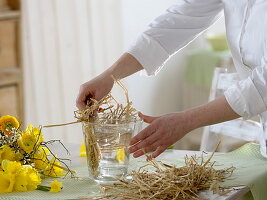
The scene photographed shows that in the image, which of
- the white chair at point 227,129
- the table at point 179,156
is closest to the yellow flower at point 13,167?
the table at point 179,156

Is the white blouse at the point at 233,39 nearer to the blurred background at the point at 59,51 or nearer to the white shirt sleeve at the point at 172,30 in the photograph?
A: the white shirt sleeve at the point at 172,30

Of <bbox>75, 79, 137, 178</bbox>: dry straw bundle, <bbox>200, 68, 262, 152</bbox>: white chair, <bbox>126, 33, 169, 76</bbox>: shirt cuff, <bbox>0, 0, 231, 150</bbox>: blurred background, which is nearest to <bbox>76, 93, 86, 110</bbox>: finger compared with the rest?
<bbox>75, 79, 137, 178</bbox>: dry straw bundle

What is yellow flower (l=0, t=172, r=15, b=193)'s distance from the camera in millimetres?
1691

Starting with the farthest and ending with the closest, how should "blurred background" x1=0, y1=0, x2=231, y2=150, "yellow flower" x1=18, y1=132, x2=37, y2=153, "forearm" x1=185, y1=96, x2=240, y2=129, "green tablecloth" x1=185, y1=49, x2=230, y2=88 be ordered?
"green tablecloth" x1=185, y1=49, x2=230, y2=88, "blurred background" x1=0, y1=0, x2=231, y2=150, "yellow flower" x1=18, y1=132, x2=37, y2=153, "forearm" x1=185, y1=96, x2=240, y2=129

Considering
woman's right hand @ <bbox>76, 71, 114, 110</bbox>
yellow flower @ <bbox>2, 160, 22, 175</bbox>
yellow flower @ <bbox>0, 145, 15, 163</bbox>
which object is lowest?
yellow flower @ <bbox>2, 160, 22, 175</bbox>

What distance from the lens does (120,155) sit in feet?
5.74

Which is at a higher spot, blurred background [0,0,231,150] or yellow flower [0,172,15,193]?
blurred background [0,0,231,150]

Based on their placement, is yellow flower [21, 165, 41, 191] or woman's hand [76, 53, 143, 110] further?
woman's hand [76, 53, 143, 110]

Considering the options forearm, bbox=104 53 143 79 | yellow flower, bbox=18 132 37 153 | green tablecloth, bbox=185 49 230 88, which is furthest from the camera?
green tablecloth, bbox=185 49 230 88

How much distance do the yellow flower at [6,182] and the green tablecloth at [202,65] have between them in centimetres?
299

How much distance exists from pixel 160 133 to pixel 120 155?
0.41 feet

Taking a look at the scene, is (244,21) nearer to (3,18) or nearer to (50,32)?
Result: (3,18)

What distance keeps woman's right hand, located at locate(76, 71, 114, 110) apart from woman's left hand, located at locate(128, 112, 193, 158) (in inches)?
12.4

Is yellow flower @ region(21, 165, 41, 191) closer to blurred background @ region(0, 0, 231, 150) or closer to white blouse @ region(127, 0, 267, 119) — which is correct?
white blouse @ region(127, 0, 267, 119)
